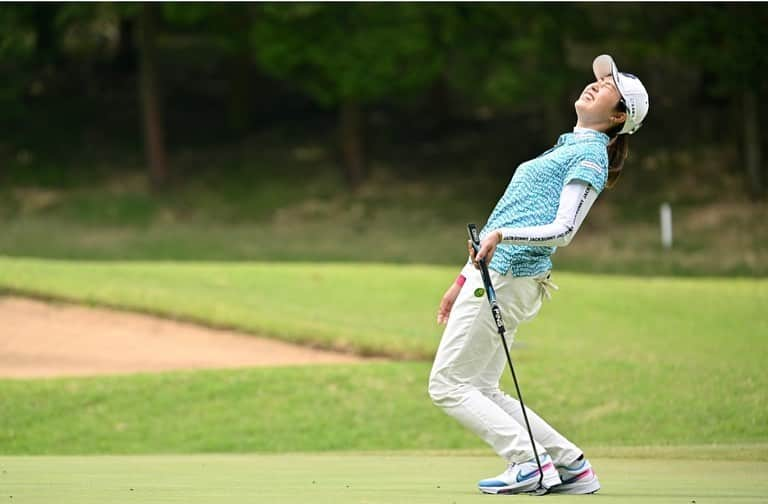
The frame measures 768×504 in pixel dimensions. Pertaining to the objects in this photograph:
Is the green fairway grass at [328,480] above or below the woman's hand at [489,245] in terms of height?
below

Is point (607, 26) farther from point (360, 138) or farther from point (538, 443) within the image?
point (538, 443)

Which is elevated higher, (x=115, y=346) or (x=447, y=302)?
(x=447, y=302)

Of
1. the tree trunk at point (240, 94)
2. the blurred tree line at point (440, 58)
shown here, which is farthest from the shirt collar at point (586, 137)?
the tree trunk at point (240, 94)

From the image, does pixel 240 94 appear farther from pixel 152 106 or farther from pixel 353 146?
pixel 353 146

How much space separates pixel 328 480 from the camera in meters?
6.66

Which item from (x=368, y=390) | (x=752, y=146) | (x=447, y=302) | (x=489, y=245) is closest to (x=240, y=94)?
(x=752, y=146)

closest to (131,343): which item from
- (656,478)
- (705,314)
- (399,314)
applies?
(399,314)

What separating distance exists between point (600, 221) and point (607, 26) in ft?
13.7

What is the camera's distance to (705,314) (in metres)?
19.4

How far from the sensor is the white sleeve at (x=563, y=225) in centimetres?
595

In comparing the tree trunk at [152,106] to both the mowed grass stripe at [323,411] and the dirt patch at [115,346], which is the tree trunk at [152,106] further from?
the mowed grass stripe at [323,411]

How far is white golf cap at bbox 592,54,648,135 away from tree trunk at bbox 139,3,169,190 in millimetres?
28543

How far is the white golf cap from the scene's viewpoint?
249 inches

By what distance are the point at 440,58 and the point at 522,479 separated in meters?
26.1
